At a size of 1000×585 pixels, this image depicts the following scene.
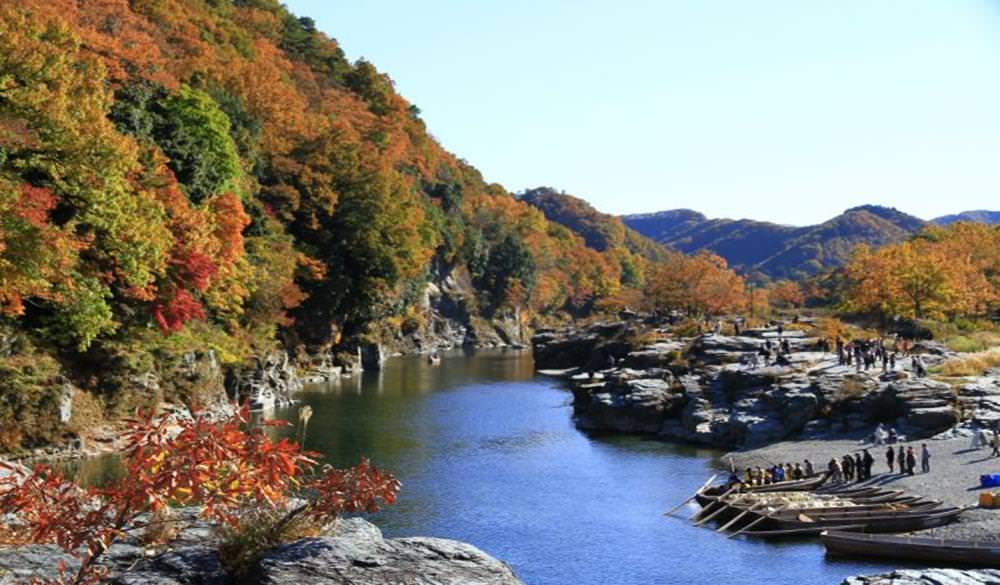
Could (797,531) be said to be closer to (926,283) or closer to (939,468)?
(939,468)

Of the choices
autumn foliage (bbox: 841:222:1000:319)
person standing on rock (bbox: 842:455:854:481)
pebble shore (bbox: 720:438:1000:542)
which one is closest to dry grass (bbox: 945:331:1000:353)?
autumn foliage (bbox: 841:222:1000:319)

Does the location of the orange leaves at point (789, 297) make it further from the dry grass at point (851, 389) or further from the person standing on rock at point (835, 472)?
the person standing on rock at point (835, 472)

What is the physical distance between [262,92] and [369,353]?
107 feet

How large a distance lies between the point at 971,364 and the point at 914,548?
36094mm

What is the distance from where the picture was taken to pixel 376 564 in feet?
37.1

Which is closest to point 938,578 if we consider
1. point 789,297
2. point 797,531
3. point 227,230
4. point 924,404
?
point 797,531

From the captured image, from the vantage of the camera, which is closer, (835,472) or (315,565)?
(315,565)

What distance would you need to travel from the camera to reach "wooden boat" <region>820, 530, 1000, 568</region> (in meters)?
32.6

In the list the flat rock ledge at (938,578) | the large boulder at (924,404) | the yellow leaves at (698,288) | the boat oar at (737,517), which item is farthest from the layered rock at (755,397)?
the yellow leaves at (698,288)

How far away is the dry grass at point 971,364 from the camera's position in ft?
206

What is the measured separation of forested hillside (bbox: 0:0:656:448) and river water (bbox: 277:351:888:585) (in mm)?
11181

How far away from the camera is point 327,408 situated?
71.5 metres

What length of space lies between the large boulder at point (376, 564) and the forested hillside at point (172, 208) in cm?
3740

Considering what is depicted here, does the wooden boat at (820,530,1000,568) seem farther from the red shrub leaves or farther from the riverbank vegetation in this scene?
the red shrub leaves
